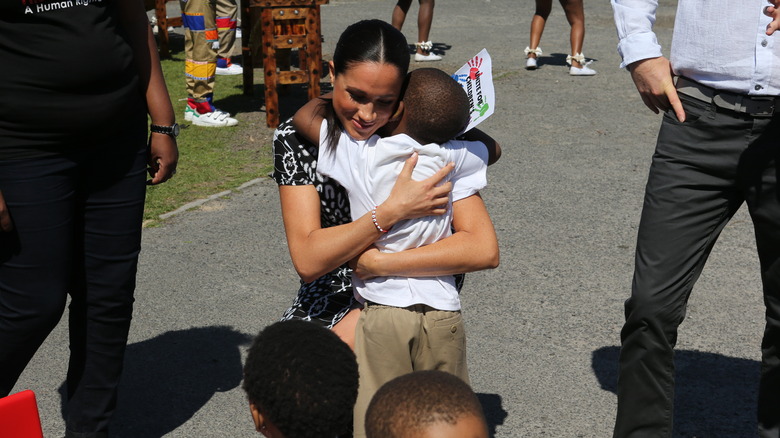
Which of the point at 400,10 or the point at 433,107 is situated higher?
the point at 433,107

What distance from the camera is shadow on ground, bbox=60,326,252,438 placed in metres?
3.70

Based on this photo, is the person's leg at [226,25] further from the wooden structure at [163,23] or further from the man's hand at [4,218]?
the man's hand at [4,218]

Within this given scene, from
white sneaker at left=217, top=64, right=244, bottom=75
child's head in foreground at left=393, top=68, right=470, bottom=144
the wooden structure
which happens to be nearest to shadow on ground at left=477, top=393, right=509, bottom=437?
child's head in foreground at left=393, top=68, right=470, bottom=144

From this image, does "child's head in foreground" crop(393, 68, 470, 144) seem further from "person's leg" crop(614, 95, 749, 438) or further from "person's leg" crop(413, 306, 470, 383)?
"person's leg" crop(614, 95, 749, 438)

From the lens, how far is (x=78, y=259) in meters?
3.12

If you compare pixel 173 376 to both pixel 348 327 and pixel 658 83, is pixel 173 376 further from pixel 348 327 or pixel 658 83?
pixel 658 83

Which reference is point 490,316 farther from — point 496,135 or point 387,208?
point 496,135

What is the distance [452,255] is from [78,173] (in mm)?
1229

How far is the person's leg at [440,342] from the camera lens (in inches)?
103

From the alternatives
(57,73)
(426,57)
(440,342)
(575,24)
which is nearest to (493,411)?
(440,342)

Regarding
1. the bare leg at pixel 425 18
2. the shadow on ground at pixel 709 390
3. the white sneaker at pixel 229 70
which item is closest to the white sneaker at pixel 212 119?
the white sneaker at pixel 229 70

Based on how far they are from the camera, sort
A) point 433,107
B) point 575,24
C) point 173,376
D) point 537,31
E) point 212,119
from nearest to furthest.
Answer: point 433,107 < point 173,376 < point 212,119 < point 575,24 < point 537,31

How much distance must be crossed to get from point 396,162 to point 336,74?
11.6 inches

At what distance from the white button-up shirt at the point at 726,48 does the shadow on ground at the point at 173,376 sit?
2.15 metres
